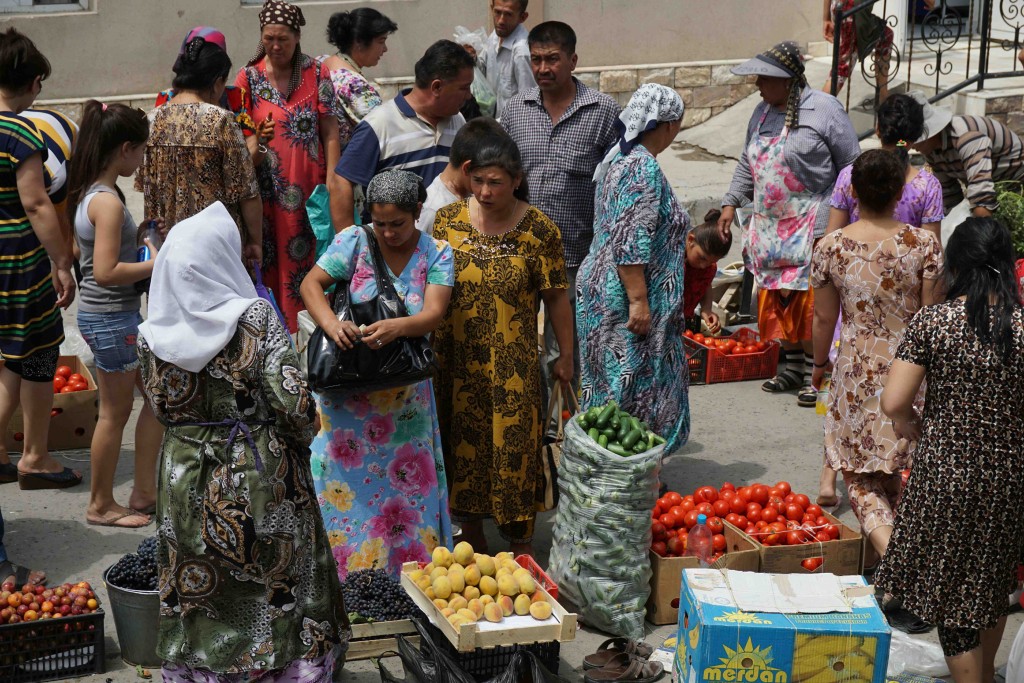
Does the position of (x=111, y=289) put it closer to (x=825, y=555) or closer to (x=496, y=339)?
(x=496, y=339)

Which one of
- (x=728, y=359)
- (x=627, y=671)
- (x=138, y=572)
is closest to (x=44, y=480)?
(x=138, y=572)

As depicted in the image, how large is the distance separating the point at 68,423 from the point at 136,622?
2519mm

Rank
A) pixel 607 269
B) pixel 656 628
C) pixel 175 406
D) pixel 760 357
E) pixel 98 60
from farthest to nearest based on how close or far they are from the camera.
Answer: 1. pixel 98 60
2. pixel 760 357
3. pixel 607 269
4. pixel 656 628
5. pixel 175 406

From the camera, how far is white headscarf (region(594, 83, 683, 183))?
5637mm

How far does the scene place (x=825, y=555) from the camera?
5422 mm

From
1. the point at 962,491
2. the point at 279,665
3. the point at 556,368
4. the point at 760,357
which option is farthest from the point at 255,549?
the point at 760,357

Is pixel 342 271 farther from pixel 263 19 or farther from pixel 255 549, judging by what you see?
pixel 263 19

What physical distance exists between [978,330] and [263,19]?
14.9ft

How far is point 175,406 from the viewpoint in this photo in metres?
3.94

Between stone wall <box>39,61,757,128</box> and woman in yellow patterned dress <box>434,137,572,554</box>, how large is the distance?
28.2 feet

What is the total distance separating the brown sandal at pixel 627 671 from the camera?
482cm

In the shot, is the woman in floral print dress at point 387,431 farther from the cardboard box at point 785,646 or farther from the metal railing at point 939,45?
the metal railing at point 939,45

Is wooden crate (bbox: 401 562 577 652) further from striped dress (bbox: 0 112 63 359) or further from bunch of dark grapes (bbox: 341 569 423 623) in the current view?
striped dress (bbox: 0 112 63 359)

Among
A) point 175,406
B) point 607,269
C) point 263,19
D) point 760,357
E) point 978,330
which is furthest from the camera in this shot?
point 760,357
